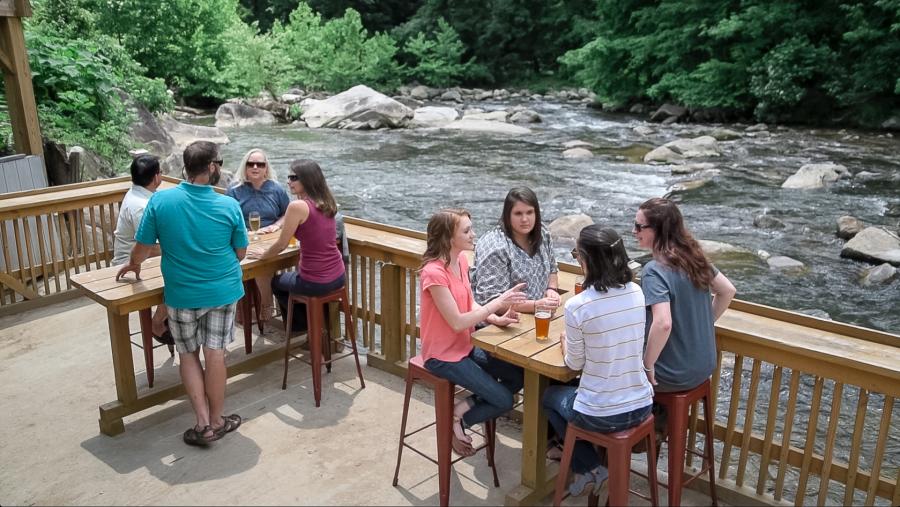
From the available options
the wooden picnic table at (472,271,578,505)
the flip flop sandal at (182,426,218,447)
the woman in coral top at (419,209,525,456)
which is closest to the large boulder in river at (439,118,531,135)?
the flip flop sandal at (182,426,218,447)

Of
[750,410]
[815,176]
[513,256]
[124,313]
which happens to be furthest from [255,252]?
[815,176]

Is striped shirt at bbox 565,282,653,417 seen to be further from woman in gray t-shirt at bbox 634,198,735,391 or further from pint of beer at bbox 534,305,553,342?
pint of beer at bbox 534,305,553,342

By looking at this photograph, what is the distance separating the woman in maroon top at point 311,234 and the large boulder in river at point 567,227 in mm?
6203

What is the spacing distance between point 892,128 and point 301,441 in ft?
65.0

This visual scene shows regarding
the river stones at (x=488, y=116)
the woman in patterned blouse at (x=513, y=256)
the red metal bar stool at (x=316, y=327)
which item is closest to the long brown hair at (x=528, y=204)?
the woman in patterned blouse at (x=513, y=256)

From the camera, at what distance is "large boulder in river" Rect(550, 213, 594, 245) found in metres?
10.8

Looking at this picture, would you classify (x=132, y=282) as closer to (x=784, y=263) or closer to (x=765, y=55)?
(x=784, y=263)

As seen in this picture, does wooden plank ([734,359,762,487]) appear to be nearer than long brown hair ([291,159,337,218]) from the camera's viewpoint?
Yes

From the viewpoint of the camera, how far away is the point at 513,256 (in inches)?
155

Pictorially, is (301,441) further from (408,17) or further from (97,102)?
(408,17)

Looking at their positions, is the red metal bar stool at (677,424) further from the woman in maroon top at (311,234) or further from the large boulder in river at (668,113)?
the large boulder in river at (668,113)

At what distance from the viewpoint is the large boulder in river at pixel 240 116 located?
2225 centimetres

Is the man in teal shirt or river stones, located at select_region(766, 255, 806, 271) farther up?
the man in teal shirt

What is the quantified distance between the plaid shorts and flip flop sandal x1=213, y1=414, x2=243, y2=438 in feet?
1.41
